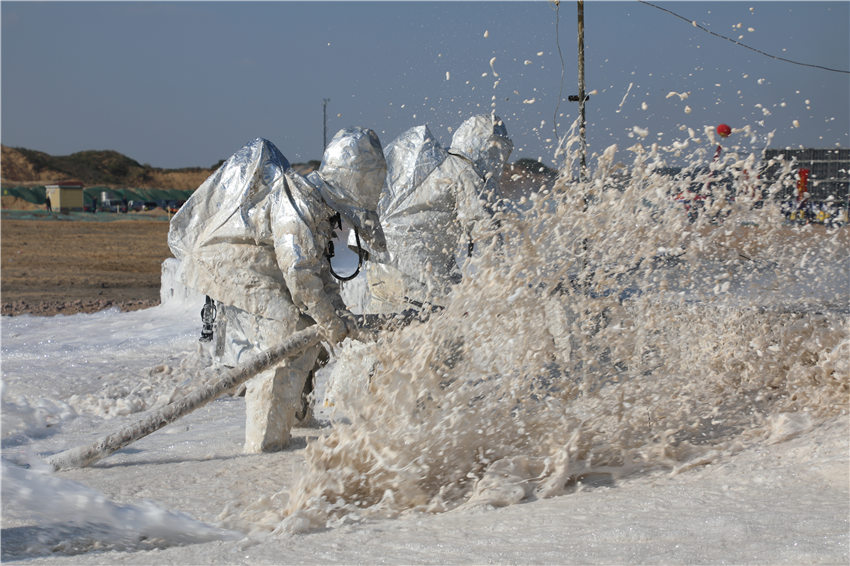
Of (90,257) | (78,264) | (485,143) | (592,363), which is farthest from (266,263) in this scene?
(90,257)

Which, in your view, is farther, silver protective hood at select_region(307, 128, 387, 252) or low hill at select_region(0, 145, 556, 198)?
low hill at select_region(0, 145, 556, 198)

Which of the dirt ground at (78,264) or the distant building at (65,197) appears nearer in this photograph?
the dirt ground at (78,264)

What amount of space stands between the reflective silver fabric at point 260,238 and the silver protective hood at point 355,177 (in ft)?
1.10

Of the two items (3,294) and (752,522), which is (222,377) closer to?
(752,522)

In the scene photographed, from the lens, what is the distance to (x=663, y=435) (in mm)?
3812

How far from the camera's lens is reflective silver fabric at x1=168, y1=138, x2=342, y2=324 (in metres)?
4.34

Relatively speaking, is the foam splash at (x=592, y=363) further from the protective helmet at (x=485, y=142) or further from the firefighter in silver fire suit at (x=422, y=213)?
the protective helmet at (x=485, y=142)

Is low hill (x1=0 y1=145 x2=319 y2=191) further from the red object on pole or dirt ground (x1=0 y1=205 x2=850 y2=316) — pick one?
the red object on pole

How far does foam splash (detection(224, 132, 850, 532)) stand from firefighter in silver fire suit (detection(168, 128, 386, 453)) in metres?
A: 0.45

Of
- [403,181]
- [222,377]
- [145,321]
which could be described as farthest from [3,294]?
[222,377]

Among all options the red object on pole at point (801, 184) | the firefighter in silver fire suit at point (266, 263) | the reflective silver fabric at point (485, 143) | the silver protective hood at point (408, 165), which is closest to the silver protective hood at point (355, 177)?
the firefighter in silver fire suit at point (266, 263)

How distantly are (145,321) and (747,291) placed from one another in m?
6.59

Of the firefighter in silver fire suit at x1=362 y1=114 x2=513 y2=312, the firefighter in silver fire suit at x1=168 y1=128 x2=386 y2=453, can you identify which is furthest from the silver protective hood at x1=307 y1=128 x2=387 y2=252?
the firefighter in silver fire suit at x1=362 y1=114 x2=513 y2=312

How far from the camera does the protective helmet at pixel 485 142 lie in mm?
6664
